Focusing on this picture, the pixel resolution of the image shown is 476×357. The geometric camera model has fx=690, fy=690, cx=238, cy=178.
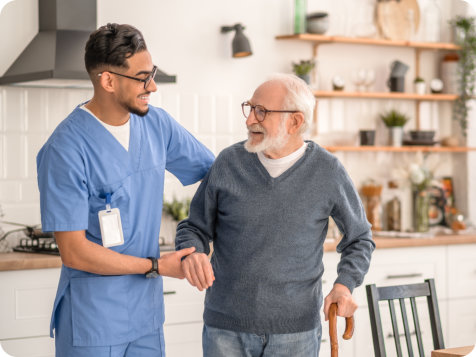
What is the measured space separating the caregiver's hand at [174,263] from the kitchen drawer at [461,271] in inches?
101

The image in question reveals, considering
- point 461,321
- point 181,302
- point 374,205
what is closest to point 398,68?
point 374,205

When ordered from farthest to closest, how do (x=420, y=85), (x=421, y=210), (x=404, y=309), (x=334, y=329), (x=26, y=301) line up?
(x=420, y=85)
(x=421, y=210)
(x=26, y=301)
(x=404, y=309)
(x=334, y=329)

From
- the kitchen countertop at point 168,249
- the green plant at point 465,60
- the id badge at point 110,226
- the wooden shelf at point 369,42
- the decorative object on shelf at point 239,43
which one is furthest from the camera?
the green plant at point 465,60

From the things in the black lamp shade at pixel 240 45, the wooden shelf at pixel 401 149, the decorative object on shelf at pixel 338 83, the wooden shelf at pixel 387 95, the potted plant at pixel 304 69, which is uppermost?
the black lamp shade at pixel 240 45

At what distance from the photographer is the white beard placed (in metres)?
2.10

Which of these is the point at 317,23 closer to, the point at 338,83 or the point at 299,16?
the point at 299,16

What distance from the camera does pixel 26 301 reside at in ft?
10.8

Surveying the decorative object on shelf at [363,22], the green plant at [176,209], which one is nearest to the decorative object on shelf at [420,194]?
the decorative object on shelf at [363,22]

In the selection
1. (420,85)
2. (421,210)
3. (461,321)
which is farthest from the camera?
(420,85)

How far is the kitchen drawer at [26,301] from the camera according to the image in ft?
10.7

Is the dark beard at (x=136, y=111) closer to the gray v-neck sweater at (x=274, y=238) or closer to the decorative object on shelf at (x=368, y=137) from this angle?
the gray v-neck sweater at (x=274, y=238)

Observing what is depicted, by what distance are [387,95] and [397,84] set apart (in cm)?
14

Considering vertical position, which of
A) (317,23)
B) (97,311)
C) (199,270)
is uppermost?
(317,23)

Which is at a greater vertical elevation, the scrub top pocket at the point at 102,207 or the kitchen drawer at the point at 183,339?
the scrub top pocket at the point at 102,207
